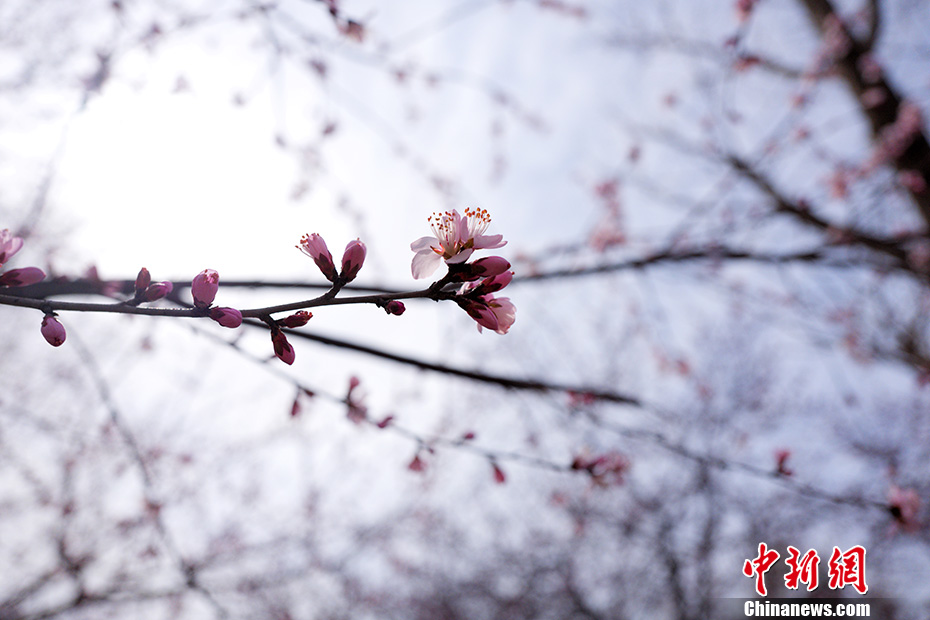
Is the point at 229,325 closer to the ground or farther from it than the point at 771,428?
closer to the ground

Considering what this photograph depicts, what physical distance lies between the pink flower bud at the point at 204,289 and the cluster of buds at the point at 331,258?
0.19 m

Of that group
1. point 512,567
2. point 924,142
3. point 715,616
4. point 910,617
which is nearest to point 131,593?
point 512,567

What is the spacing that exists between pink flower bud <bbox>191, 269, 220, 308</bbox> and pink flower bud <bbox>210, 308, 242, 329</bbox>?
0.02 meters

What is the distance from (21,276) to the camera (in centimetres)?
92

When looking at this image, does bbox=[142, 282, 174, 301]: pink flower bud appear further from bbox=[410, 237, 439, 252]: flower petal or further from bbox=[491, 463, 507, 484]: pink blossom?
bbox=[491, 463, 507, 484]: pink blossom

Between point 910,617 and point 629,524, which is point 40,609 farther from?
point 910,617

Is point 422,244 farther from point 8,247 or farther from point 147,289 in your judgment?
point 8,247

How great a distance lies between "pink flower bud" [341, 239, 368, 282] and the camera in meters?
0.92

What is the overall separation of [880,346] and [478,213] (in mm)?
6673

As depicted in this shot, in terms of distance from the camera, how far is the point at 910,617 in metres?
7.96

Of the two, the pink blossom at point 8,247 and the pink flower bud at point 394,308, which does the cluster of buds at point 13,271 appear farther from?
the pink flower bud at point 394,308

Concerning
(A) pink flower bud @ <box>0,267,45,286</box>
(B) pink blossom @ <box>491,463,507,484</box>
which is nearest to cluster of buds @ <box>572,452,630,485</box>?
(B) pink blossom @ <box>491,463,507,484</box>

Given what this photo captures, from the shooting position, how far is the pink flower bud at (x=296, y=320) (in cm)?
92

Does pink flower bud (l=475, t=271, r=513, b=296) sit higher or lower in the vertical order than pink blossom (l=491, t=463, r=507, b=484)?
lower
